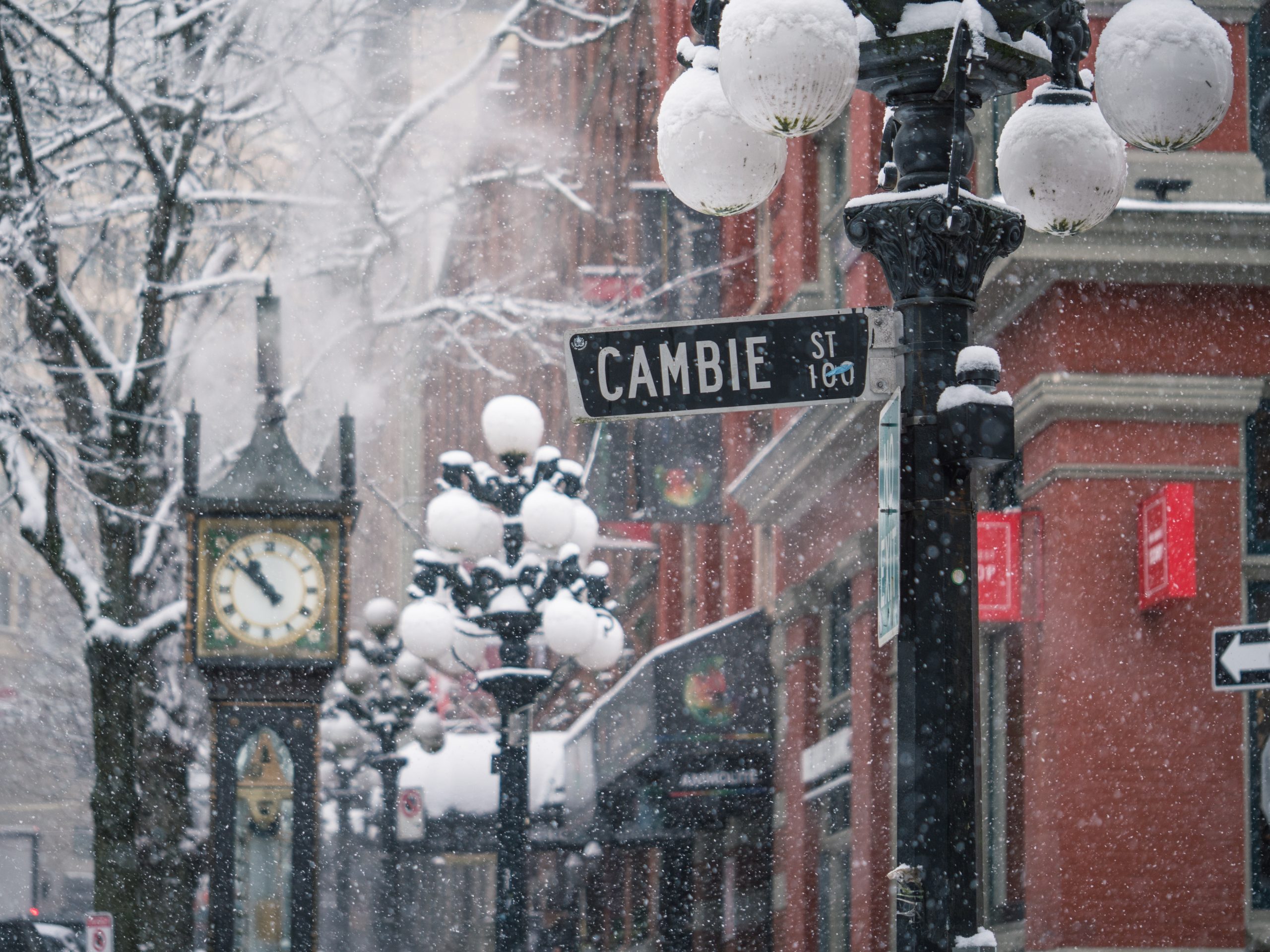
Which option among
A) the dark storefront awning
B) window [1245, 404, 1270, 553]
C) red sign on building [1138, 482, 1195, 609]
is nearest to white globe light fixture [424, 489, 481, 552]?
red sign on building [1138, 482, 1195, 609]

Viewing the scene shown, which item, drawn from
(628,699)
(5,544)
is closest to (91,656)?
(628,699)

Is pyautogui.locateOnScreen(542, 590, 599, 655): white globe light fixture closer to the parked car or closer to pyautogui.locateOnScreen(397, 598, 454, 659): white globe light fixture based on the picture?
pyautogui.locateOnScreen(397, 598, 454, 659): white globe light fixture

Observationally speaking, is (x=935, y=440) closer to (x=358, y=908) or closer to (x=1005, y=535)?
(x=1005, y=535)

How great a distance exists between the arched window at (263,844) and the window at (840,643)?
18.5ft

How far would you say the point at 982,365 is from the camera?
174 inches

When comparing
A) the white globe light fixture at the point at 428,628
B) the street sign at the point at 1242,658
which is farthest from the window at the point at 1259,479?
the white globe light fixture at the point at 428,628

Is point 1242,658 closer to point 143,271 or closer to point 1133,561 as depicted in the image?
point 1133,561

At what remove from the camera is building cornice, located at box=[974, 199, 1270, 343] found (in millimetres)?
10320

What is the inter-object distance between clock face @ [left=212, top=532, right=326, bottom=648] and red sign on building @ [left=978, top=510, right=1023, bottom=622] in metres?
4.56

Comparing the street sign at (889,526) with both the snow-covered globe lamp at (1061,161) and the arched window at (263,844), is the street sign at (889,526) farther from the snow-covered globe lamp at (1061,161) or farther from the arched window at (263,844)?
the arched window at (263,844)

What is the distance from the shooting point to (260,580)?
12047 mm

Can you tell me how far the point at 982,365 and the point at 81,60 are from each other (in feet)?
37.4

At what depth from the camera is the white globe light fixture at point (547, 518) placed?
11.5 meters

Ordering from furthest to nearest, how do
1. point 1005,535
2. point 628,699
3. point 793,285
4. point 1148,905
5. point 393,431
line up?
point 393,431 < point 628,699 < point 793,285 < point 1005,535 < point 1148,905
